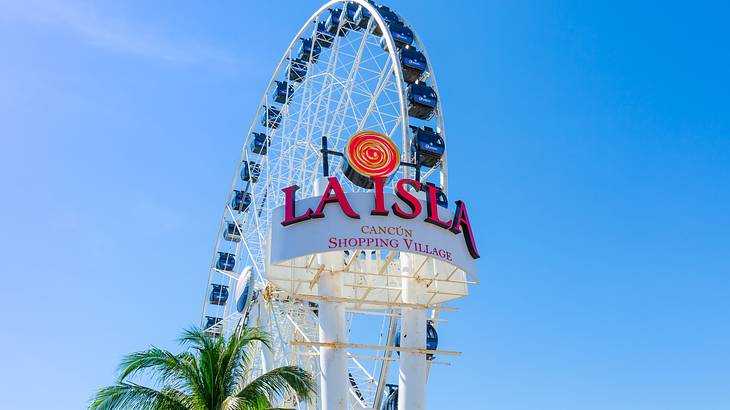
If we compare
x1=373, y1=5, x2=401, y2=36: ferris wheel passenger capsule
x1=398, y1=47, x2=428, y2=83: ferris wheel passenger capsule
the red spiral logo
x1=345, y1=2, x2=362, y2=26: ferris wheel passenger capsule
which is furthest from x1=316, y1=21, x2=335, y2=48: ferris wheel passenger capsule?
the red spiral logo

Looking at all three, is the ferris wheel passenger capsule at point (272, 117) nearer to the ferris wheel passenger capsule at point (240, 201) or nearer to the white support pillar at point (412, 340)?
the ferris wheel passenger capsule at point (240, 201)

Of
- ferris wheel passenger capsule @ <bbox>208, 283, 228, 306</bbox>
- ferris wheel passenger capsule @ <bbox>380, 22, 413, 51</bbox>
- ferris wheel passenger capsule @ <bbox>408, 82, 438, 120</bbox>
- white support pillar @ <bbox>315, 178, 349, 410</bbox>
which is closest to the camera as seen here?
white support pillar @ <bbox>315, 178, 349, 410</bbox>

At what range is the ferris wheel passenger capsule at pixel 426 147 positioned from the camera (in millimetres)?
27266

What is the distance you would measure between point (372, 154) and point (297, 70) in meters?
19.2

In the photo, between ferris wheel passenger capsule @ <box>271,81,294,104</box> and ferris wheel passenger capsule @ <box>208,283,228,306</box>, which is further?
ferris wheel passenger capsule @ <box>208,283,228,306</box>

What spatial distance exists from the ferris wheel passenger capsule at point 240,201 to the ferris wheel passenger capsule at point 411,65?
1836 cm

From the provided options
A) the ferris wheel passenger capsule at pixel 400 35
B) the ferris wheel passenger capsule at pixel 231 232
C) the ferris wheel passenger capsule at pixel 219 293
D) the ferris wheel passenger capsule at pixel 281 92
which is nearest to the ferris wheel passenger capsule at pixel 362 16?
the ferris wheel passenger capsule at pixel 400 35

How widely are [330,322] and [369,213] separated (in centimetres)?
336

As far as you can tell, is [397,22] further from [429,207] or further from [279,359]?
[279,359]

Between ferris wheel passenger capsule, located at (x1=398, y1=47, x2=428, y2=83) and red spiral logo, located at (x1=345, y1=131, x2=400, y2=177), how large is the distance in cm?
718

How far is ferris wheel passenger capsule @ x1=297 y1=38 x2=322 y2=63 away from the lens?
130ft

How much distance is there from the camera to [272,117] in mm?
42031

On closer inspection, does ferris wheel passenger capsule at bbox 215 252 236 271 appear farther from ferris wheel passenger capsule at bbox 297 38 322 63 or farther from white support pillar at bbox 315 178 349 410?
white support pillar at bbox 315 178 349 410

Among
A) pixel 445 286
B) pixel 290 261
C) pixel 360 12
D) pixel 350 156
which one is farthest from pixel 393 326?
pixel 360 12
